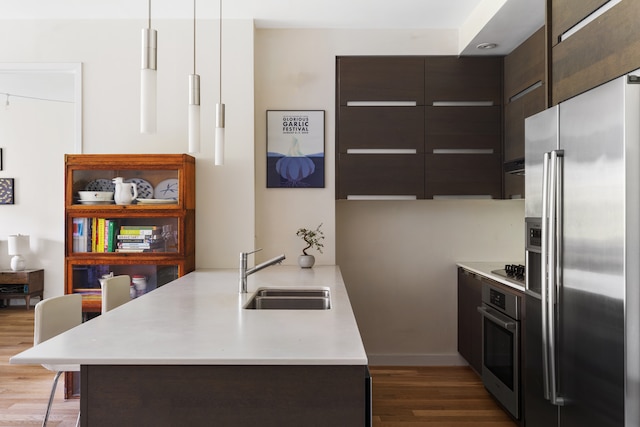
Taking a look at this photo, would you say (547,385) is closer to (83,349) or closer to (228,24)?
(83,349)

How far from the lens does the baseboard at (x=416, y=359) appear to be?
4344mm

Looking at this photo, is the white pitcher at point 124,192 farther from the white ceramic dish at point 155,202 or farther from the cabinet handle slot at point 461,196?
the cabinet handle slot at point 461,196

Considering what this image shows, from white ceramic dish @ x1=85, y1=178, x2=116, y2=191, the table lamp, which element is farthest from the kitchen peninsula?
the table lamp

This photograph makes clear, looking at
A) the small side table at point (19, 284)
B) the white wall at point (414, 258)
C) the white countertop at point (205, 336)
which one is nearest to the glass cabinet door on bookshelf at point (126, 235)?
the white countertop at point (205, 336)

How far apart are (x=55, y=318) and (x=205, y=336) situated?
1145 mm

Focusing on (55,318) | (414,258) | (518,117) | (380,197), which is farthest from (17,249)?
(518,117)

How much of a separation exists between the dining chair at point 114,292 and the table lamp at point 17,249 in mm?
4133

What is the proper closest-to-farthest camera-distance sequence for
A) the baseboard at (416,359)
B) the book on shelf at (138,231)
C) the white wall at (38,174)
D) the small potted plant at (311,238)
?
1. the book on shelf at (138,231)
2. the small potted plant at (311,238)
3. the baseboard at (416,359)
4. the white wall at (38,174)

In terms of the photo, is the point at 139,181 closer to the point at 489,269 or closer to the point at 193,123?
the point at 193,123

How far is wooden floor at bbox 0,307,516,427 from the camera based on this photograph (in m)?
3.13

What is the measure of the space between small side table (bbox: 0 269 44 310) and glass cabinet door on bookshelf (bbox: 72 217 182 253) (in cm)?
333

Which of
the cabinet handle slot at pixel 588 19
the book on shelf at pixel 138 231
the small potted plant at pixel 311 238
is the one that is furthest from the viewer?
the small potted plant at pixel 311 238

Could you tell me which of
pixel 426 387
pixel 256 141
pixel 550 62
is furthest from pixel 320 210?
pixel 550 62

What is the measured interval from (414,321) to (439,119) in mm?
1719
